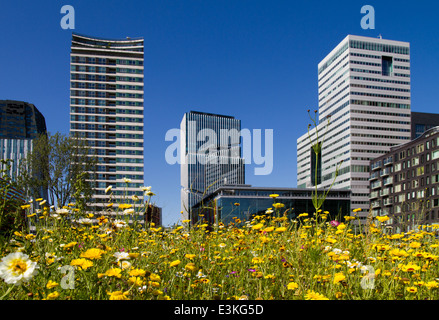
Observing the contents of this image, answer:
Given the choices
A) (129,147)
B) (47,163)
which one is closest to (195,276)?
(47,163)

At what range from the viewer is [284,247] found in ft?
10.2

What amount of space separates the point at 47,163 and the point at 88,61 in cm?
5137

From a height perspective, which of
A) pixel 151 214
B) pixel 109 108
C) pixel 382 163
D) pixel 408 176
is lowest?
pixel 408 176

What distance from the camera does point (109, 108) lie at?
244 ft

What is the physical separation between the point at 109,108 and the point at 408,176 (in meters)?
63.2

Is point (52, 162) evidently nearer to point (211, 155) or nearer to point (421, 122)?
point (211, 155)

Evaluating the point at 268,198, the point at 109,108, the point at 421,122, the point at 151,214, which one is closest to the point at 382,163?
the point at 268,198

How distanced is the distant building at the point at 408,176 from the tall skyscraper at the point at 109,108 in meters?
49.7


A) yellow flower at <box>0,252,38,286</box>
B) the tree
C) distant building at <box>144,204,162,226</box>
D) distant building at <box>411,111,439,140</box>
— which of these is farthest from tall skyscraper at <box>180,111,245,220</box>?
yellow flower at <box>0,252,38,286</box>

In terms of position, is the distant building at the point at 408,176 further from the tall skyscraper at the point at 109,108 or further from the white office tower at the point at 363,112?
the tall skyscraper at the point at 109,108

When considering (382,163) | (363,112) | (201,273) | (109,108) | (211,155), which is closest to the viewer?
(201,273)

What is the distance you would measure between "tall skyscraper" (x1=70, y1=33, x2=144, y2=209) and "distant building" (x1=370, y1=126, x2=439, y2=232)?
49659 mm

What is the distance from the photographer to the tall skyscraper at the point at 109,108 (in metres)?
72.5
